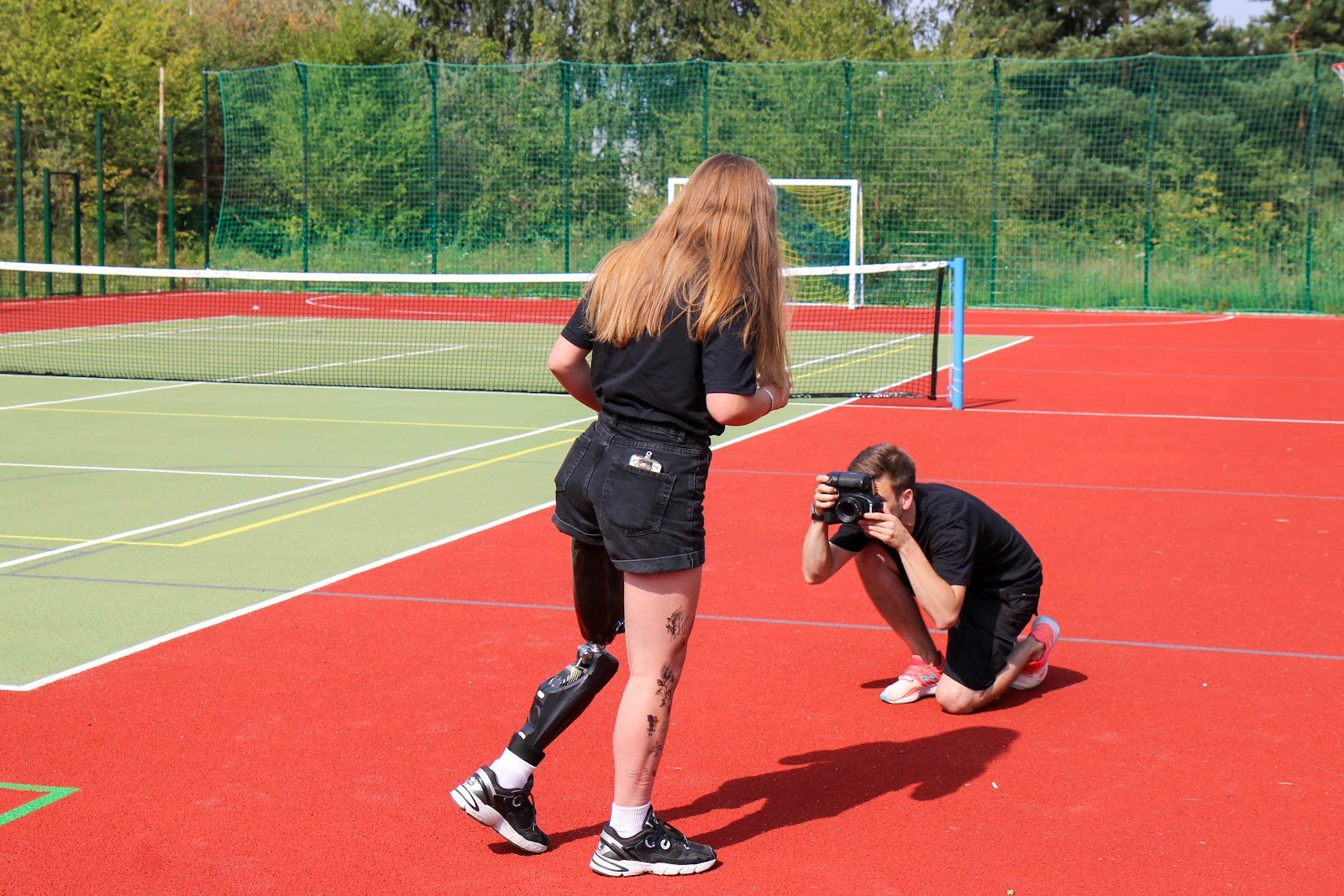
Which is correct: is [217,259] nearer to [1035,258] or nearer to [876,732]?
[1035,258]

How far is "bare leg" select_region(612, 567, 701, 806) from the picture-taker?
12.3 ft

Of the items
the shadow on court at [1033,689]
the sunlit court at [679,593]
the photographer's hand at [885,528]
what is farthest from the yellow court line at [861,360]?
the photographer's hand at [885,528]

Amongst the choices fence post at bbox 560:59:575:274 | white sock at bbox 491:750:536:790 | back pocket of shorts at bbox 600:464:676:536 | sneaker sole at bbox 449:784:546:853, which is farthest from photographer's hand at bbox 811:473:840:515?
fence post at bbox 560:59:575:274

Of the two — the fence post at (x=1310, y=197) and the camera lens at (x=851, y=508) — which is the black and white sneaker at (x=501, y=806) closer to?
the camera lens at (x=851, y=508)

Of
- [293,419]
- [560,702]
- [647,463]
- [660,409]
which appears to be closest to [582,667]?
[560,702]

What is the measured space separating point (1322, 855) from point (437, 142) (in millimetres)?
28156

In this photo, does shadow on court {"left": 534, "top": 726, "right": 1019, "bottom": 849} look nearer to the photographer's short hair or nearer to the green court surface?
the photographer's short hair

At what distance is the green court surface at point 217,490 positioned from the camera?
21.6ft

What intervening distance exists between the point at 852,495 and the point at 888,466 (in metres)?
0.38

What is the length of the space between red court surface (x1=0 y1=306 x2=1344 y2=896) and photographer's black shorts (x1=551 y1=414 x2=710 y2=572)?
33.1 inches

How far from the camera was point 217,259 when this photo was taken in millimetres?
31891

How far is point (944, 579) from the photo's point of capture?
5012mm

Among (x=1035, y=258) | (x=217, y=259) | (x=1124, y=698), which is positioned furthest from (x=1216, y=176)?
(x=1124, y=698)

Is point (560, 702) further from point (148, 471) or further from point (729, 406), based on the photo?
point (148, 471)
